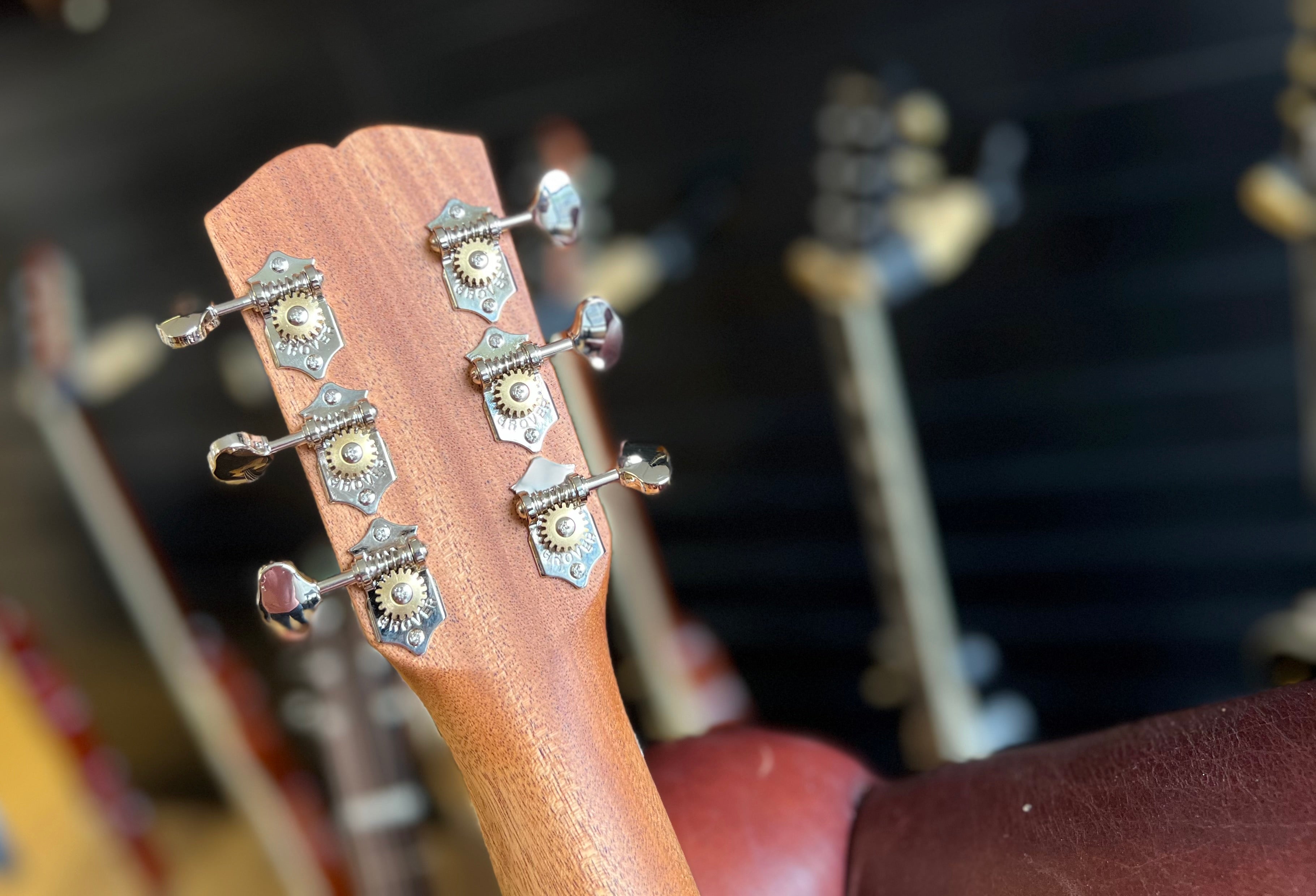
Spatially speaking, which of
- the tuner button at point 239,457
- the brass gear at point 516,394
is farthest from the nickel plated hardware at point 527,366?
the tuner button at point 239,457

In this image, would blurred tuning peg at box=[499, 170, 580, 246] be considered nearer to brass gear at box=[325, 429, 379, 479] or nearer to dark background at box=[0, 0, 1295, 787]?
brass gear at box=[325, 429, 379, 479]

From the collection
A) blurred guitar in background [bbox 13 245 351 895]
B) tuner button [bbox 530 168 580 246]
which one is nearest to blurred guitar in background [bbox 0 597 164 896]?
blurred guitar in background [bbox 13 245 351 895]

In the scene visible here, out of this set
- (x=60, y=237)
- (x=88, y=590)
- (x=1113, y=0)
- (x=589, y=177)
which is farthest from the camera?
(x=88, y=590)

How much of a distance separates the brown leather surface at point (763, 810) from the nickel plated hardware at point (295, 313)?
28 cm

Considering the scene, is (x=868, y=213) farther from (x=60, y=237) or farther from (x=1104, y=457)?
(x=60, y=237)

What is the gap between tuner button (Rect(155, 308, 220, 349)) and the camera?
47 cm

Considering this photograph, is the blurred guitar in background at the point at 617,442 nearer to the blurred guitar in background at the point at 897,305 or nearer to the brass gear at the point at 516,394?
the blurred guitar in background at the point at 897,305

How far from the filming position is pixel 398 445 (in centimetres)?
51

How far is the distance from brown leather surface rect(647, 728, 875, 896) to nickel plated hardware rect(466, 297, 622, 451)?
0.63 feet

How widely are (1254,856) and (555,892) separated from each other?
0.30 m

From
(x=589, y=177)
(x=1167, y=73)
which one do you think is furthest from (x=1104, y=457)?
(x=589, y=177)

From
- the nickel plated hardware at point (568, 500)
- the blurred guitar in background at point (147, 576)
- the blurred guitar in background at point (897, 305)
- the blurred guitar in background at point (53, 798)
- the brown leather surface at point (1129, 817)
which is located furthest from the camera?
the blurred guitar in background at point (53, 798)

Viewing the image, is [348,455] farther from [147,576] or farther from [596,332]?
[147,576]

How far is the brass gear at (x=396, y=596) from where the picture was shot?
49cm
